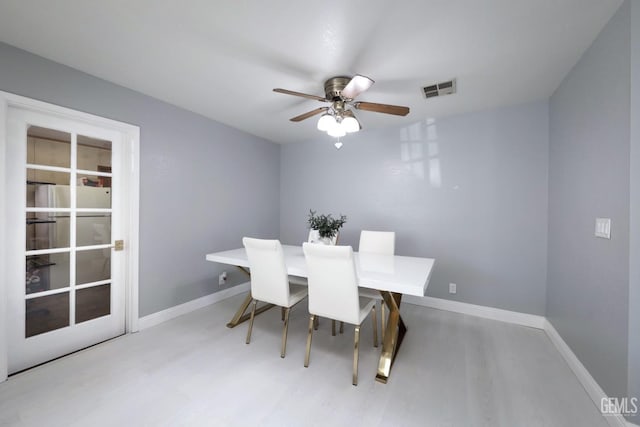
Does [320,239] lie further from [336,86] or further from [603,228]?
[603,228]

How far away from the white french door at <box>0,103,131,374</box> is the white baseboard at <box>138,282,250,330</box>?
0.70 ft

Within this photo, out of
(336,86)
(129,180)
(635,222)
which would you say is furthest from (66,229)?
(635,222)

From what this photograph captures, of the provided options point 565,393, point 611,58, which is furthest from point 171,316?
point 611,58

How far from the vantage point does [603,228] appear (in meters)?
1.57

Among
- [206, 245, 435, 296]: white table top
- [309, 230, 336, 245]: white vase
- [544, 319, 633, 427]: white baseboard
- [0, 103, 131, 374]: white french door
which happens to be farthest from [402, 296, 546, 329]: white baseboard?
[0, 103, 131, 374]: white french door

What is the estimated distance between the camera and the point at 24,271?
6.33ft

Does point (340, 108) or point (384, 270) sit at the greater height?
point (340, 108)

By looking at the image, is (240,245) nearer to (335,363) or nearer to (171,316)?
(171,316)

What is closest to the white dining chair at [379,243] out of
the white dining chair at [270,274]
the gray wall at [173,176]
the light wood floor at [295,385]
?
the light wood floor at [295,385]

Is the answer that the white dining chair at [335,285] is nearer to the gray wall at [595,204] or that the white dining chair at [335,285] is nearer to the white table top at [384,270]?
the white table top at [384,270]

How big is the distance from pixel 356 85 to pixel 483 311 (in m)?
2.85

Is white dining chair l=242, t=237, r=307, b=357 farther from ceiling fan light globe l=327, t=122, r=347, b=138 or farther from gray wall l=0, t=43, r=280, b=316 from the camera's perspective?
gray wall l=0, t=43, r=280, b=316

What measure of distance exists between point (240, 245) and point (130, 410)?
89.3 inches

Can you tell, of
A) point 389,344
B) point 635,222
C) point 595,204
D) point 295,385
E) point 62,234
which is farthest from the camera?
point 62,234
